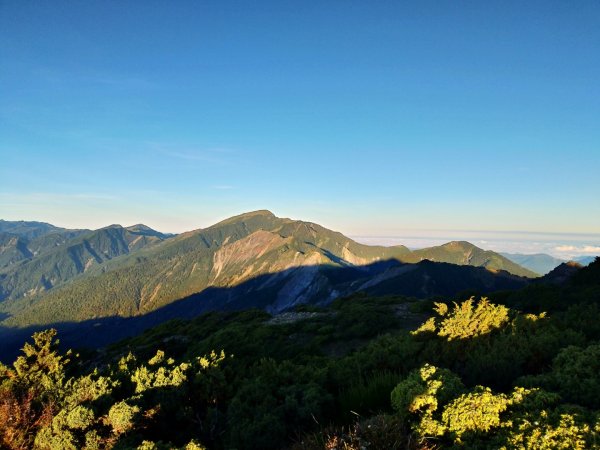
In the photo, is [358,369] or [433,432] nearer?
[433,432]

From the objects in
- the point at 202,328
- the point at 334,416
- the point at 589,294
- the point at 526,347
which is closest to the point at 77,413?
the point at 334,416

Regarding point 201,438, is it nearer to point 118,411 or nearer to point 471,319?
point 118,411

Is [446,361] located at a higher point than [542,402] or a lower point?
lower

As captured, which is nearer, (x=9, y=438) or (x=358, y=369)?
(x=9, y=438)

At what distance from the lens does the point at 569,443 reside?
15.9ft

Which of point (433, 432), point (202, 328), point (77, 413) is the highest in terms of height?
point (433, 432)

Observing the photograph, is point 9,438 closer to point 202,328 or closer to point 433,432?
point 433,432

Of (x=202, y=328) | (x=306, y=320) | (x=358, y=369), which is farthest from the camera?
(x=202, y=328)

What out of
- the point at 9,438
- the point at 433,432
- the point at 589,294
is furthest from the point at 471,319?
the point at 589,294

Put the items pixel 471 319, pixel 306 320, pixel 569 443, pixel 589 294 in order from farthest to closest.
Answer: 1. pixel 306 320
2. pixel 589 294
3. pixel 471 319
4. pixel 569 443

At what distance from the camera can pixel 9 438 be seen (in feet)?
28.4

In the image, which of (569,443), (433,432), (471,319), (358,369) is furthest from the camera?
(471,319)

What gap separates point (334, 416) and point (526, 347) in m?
5.08

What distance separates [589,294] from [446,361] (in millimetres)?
25505
